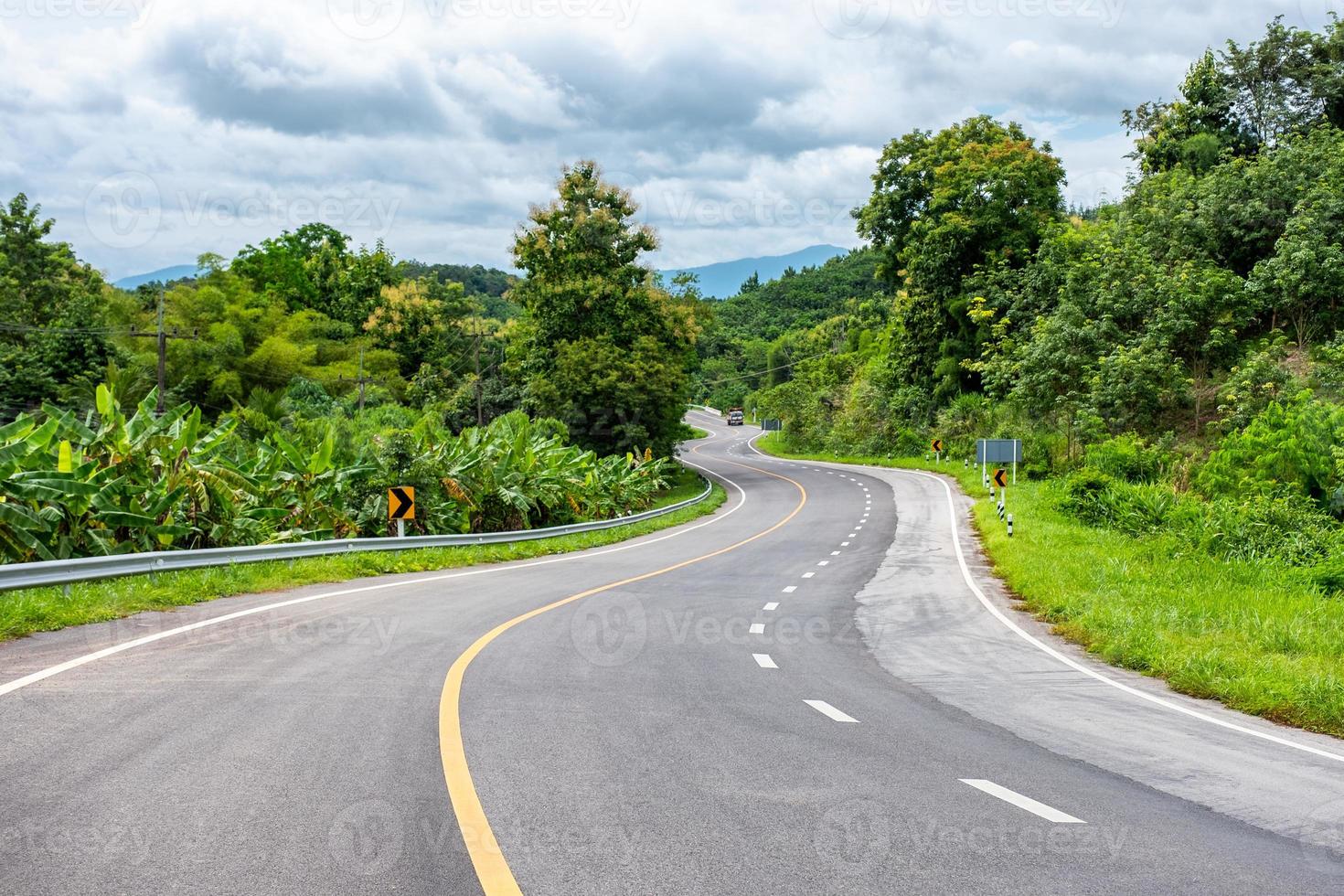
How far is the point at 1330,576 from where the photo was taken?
57.2 ft

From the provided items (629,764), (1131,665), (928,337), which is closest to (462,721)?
(629,764)

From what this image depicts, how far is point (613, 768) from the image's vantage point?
546 cm

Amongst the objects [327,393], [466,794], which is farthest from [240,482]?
[327,393]

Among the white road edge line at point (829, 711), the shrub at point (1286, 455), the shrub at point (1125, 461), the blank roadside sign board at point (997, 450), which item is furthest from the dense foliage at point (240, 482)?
the shrub at point (1286, 455)

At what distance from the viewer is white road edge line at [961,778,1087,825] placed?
4.85 m

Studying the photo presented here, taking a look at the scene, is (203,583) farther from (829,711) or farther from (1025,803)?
(1025,803)

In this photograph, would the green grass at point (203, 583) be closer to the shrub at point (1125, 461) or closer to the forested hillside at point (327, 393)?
the forested hillside at point (327, 393)

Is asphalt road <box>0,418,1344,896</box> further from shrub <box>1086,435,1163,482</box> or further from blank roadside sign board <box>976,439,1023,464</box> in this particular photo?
shrub <box>1086,435,1163,482</box>

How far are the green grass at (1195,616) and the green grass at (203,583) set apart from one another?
11.2m

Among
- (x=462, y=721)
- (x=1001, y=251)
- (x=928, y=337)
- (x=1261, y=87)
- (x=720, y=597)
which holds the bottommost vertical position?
(x=720, y=597)

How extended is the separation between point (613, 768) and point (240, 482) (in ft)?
45.2

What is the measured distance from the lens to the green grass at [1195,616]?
894 cm

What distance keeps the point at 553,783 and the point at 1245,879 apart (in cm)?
320

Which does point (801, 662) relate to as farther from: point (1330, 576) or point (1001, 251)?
point (1001, 251)
